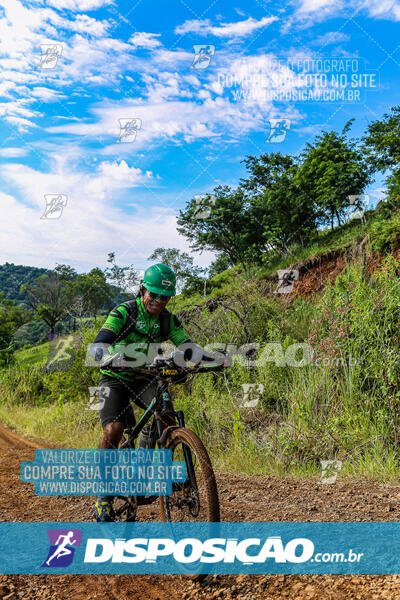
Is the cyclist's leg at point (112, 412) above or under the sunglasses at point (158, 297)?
under

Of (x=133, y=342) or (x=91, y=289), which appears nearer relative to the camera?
(x=133, y=342)

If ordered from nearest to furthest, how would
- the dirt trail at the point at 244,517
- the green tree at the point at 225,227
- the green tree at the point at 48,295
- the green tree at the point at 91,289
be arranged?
the dirt trail at the point at 244,517 < the green tree at the point at 225,227 < the green tree at the point at 91,289 < the green tree at the point at 48,295

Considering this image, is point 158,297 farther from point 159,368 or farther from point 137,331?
point 159,368

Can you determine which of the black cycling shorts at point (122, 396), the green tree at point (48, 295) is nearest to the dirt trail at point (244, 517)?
the black cycling shorts at point (122, 396)

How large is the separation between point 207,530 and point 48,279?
5964 cm

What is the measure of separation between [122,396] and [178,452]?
0.82 m

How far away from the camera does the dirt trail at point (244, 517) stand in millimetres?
3211

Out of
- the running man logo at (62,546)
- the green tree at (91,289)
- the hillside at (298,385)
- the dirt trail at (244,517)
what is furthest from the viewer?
the green tree at (91,289)

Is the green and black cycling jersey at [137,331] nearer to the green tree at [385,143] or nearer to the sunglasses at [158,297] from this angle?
the sunglasses at [158,297]

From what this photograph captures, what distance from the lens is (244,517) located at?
4512 millimetres

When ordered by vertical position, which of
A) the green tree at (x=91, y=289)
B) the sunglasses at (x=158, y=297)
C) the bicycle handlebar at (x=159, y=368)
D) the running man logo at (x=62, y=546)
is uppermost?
the green tree at (x=91, y=289)

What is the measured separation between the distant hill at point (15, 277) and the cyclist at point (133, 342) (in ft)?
231

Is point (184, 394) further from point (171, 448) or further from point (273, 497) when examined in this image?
point (171, 448)

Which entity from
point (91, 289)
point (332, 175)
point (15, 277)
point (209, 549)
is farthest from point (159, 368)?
point (15, 277)
